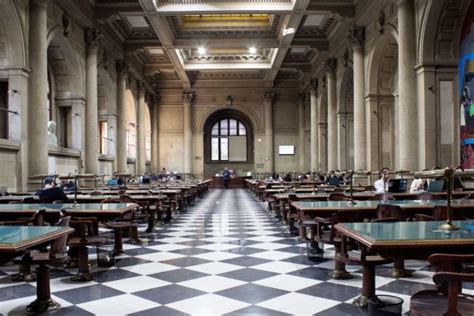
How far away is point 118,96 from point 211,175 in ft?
49.7

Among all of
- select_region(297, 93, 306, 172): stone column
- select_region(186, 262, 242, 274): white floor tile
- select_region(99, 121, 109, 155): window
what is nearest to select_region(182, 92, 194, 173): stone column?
select_region(297, 93, 306, 172): stone column

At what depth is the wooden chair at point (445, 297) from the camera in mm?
2521

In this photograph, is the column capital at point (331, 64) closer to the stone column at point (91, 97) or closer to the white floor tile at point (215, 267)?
the stone column at point (91, 97)

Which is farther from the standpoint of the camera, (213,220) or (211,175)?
(211,175)

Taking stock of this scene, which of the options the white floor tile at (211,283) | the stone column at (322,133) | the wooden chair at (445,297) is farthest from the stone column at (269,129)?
the wooden chair at (445,297)

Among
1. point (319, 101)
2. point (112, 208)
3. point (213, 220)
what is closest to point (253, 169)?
point (319, 101)

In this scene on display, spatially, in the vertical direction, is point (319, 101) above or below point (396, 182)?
above

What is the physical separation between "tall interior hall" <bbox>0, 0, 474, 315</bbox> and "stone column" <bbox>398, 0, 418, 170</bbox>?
4cm

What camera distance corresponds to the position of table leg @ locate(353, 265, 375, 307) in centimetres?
435

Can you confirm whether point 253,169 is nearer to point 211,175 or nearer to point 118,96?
point 211,175

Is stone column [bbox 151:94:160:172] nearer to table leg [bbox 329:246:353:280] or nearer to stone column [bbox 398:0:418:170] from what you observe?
stone column [bbox 398:0:418:170]

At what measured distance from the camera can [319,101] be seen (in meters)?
26.5

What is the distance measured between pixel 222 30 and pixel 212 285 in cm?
1737

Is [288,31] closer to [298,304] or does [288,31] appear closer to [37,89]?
[37,89]
